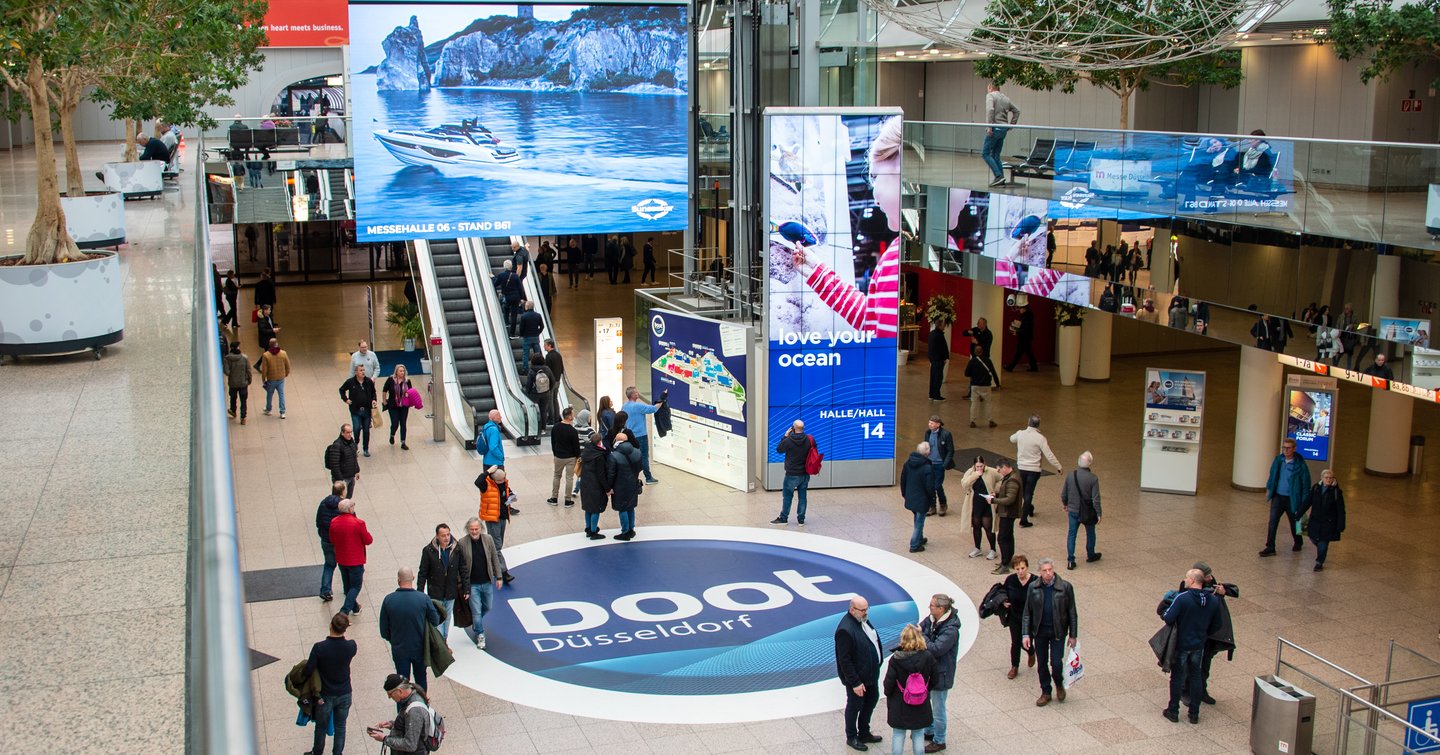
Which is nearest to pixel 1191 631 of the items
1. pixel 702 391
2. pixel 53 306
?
pixel 702 391

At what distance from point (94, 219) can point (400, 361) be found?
751 cm

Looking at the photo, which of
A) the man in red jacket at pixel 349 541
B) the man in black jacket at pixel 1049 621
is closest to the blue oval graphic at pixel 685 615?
the man in red jacket at pixel 349 541

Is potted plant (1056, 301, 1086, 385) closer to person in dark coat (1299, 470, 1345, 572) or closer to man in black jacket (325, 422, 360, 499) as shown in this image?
person in dark coat (1299, 470, 1345, 572)

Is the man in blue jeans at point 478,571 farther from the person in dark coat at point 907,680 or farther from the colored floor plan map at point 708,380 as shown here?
the colored floor plan map at point 708,380

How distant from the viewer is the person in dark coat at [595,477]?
46.5 feet

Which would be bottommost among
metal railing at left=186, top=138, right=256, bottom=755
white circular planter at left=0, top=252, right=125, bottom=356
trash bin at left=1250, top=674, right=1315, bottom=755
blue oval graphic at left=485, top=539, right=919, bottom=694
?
blue oval graphic at left=485, top=539, right=919, bottom=694

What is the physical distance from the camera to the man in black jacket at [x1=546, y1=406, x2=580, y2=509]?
15414 millimetres

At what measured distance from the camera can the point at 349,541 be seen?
37.9ft

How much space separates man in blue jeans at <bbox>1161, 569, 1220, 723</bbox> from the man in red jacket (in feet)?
21.8

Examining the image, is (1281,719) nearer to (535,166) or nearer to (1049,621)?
(1049,621)

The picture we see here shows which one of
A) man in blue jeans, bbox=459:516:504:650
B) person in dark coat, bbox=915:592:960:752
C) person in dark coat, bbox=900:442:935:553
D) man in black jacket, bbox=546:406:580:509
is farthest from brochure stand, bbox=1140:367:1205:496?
man in blue jeans, bbox=459:516:504:650

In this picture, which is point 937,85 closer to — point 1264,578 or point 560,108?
point 560,108

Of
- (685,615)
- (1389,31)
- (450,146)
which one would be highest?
(1389,31)

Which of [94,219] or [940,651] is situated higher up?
[94,219]
